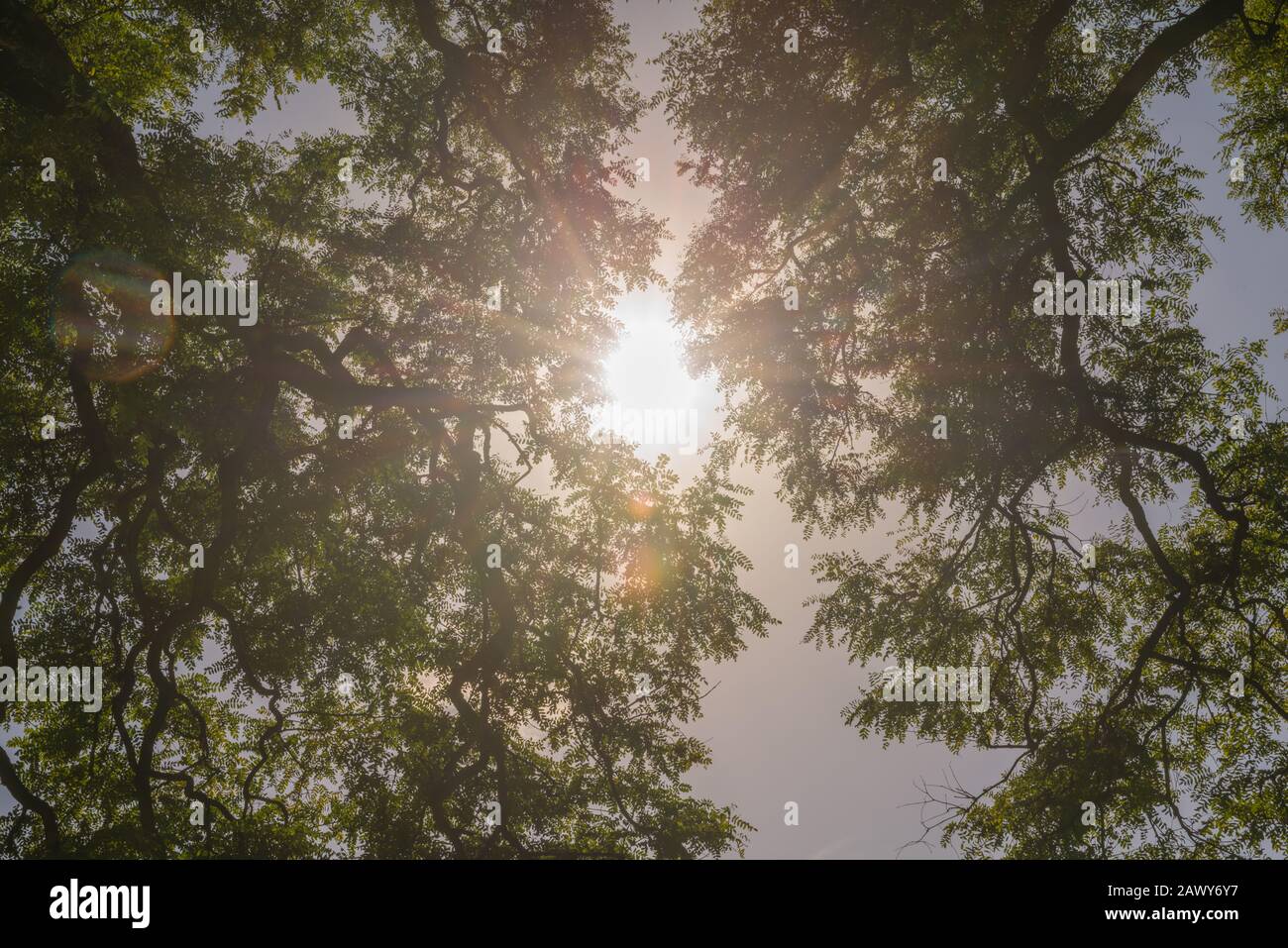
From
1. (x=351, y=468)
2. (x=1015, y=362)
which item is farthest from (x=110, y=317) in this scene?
(x=1015, y=362)

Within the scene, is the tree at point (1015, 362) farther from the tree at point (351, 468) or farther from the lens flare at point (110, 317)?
the lens flare at point (110, 317)

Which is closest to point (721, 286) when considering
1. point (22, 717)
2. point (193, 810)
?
point (193, 810)

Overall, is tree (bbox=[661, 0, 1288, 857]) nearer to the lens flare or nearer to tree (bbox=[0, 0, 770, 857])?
tree (bbox=[0, 0, 770, 857])

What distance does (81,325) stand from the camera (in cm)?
858

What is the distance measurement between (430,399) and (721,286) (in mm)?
5644

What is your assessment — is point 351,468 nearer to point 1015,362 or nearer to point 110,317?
point 110,317

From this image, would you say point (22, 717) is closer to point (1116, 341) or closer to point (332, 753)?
point (332, 753)

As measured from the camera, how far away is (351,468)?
12.6m

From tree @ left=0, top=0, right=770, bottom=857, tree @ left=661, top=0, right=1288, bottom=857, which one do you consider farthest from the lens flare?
tree @ left=661, top=0, right=1288, bottom=857

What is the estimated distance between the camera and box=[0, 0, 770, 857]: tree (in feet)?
30.6

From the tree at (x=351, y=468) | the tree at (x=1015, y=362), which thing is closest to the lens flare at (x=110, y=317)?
the tree at (x=351, y=468)

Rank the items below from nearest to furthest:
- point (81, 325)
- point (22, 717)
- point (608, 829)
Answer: point (81, 325)
point (608, 829)
point (22, 717)

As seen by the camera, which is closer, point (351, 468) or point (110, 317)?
point (110, 317)

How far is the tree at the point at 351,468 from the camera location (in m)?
9.31
